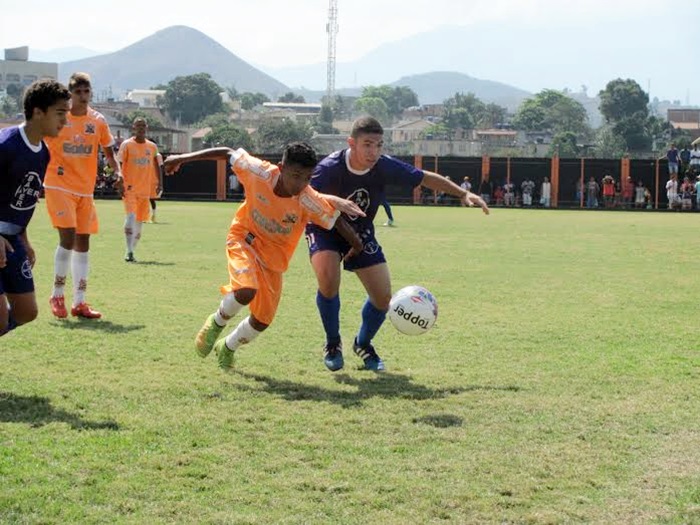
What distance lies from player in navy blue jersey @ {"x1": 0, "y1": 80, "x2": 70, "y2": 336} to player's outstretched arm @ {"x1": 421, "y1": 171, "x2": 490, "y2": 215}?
273 centimetres

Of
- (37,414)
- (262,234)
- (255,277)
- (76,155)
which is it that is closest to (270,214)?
(262,234)

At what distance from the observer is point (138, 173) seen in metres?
17.7

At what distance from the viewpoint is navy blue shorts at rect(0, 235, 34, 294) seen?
22.9 feet

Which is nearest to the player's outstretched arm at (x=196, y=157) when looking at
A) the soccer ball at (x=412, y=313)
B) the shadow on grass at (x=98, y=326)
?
the soccer ball at (x=412, y=313)

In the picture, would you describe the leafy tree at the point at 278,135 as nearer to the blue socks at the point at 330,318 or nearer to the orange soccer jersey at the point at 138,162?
the orange soccer jersey at the point at 138,162

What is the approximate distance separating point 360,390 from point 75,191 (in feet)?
14.5

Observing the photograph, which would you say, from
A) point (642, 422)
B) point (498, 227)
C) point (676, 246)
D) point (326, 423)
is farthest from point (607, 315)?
point (498, 227)

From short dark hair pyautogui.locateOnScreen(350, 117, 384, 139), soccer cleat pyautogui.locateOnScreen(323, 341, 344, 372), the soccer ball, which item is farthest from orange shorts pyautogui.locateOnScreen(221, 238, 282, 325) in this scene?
short dark hair pyautogui.locateOnScreen(350, 117, 384, 139)

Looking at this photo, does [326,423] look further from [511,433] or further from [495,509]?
[495,509]

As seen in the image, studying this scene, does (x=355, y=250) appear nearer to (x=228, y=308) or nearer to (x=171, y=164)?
(x=228, y=308)

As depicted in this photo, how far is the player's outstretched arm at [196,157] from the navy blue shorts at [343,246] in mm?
916

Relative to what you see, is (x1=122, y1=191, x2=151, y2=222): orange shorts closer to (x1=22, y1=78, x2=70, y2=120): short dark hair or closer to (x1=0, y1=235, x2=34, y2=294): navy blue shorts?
(x1=0, y1=235, x2=34, y2=294): navy blue shorts

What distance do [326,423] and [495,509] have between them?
1.72 m

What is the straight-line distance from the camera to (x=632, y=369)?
8023 millimetres
